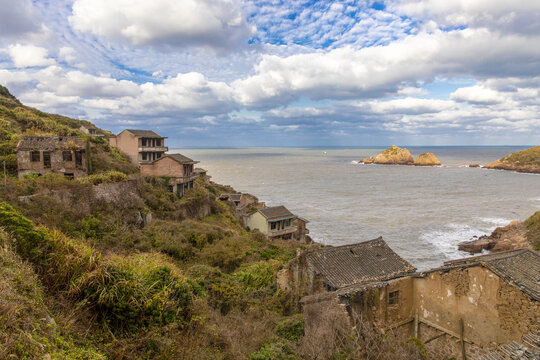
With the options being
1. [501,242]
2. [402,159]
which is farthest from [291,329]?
[402,159]

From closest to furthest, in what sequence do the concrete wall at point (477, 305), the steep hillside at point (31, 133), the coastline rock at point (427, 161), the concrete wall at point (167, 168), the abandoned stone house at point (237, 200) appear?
1. the concrete wall at point (477, 305)
2. the steep hillside at point (31, 133)
3. the concrete wall at point (167, 168)
4. the abandoned stone house at point (237, 200)
5. the coastline rock at point (427, 161)

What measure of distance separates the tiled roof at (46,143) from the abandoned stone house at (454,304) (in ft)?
73.5

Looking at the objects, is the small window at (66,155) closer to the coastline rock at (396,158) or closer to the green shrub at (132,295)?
the green shrub at (132,295)

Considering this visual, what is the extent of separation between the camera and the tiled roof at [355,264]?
55.7 ft

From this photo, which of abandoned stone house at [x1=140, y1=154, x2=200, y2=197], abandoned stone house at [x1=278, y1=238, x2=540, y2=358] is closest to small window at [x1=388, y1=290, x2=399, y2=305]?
abandoned stone house at [x1=278, y1=238, x2=540, y2=358]

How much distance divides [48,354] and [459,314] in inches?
570

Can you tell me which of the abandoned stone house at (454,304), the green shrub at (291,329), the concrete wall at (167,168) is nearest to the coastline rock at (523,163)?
the abandoned stone house at (454,304)

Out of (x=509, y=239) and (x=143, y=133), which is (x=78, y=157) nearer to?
(x=143, y=133)

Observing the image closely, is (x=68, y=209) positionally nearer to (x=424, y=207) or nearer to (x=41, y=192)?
(x=41, y=192)

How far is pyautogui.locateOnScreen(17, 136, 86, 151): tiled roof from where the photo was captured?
23.1 meters

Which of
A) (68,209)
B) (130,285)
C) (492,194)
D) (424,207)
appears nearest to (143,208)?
(68,209)

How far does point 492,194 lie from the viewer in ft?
239

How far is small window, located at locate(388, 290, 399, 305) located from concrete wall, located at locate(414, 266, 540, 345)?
1.13m

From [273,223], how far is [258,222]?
1.90 m
